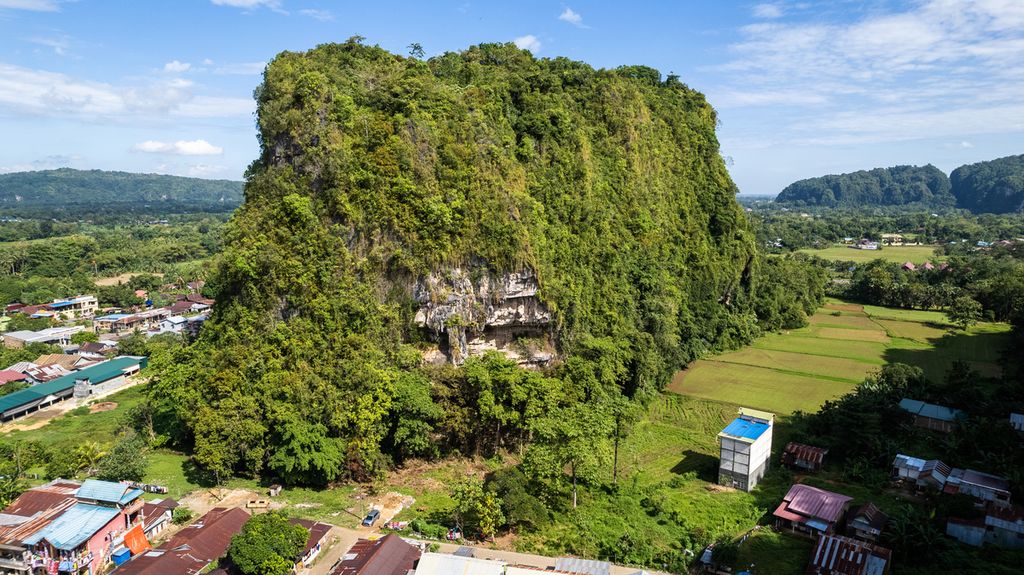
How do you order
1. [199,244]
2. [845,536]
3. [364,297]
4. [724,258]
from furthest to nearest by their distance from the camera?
[199,244] → [724,258] → [364,297] → [845,536]

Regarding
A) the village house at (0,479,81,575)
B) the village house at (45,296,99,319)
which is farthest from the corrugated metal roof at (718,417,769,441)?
the village house at (45,296,99,319)

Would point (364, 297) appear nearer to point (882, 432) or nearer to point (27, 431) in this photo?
point (27, 431)

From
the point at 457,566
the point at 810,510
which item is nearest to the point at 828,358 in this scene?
the point at 810,510

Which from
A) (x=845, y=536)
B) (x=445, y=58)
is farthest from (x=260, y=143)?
(x=845, y=536)

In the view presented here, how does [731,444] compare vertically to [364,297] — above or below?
below

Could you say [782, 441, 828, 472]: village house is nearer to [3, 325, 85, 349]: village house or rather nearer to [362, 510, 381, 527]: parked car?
[362, 510, 381, 527]: parked car

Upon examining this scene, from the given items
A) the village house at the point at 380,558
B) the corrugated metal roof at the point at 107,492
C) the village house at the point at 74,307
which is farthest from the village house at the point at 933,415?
the village house at the point at 74,307

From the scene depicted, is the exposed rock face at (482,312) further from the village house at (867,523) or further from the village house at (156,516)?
the village house at (867,523)

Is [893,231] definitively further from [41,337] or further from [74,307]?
[41,337]
